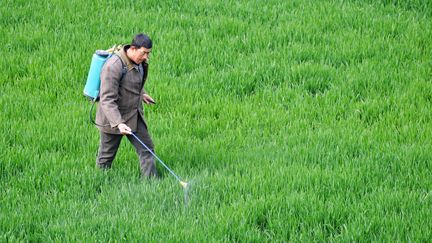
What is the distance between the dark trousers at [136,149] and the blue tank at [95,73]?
372 mm

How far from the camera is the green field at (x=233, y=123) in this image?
5.58 metres

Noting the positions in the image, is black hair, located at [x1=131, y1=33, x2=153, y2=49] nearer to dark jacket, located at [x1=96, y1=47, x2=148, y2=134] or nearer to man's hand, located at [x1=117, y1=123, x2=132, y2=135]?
dark jacket, located at [x1=96, y1=47, x2=148, y2=134]

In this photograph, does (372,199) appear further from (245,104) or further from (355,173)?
(245,104)

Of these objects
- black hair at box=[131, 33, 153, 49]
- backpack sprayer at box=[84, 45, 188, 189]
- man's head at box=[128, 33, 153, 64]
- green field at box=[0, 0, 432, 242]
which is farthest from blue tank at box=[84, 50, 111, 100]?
green field at box=[0, 0, 432, 242]

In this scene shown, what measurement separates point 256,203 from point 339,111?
2207 millimetres

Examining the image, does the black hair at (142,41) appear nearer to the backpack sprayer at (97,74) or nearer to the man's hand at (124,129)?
the backpack sprayer at (97,74)

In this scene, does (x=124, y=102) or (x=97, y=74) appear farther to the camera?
(x=124, y=102)

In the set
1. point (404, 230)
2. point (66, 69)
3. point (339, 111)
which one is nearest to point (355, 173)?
point (404, 230)

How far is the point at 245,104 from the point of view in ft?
25.5

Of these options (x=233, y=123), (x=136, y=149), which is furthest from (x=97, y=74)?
(x=233, y=123)

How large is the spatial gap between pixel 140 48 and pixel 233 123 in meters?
1.64

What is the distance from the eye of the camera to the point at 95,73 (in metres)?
6.21

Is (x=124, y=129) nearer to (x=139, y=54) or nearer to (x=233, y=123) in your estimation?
(x=139, y=54)

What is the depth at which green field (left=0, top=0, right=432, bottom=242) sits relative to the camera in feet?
18.3
